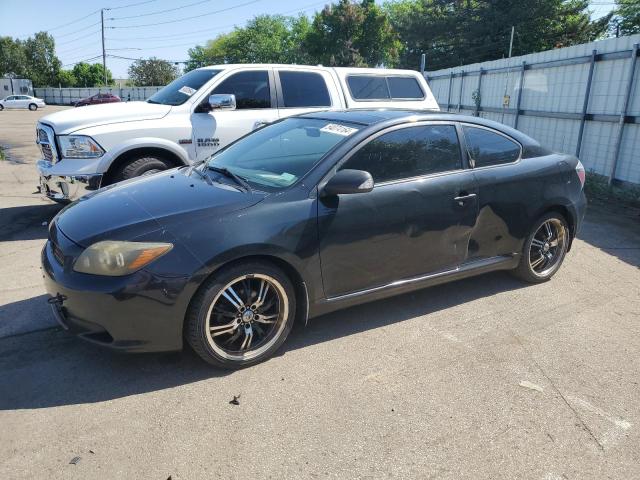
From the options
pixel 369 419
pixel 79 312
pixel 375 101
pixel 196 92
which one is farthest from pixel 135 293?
pixel 375 101

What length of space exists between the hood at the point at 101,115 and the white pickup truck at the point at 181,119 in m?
0.01

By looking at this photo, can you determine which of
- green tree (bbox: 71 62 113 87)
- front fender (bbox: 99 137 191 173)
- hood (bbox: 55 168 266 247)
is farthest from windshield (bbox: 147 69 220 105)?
green tree (bbox: 71 62 113 87)

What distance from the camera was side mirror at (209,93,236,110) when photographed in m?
6.41

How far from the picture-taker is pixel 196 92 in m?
6.80

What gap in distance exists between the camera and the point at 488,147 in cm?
448

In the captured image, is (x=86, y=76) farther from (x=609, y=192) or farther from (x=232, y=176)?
(x=232, y=176)

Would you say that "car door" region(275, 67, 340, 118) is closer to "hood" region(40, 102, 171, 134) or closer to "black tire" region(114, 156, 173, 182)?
"hood" region(40, 102, 171, 134)

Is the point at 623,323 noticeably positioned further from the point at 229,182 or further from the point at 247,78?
the point at 247,78

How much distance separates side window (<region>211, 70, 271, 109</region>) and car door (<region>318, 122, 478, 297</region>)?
354 centimetres

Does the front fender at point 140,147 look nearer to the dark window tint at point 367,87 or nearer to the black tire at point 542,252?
the dark window tint at point 367,87

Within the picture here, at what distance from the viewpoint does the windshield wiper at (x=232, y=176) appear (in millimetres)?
3681

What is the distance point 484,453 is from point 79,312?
2418 millimetres

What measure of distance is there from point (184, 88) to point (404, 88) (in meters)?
3.47

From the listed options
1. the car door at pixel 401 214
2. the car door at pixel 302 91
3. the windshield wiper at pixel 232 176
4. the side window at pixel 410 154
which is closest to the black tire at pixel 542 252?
the car door at pixel 401 214
